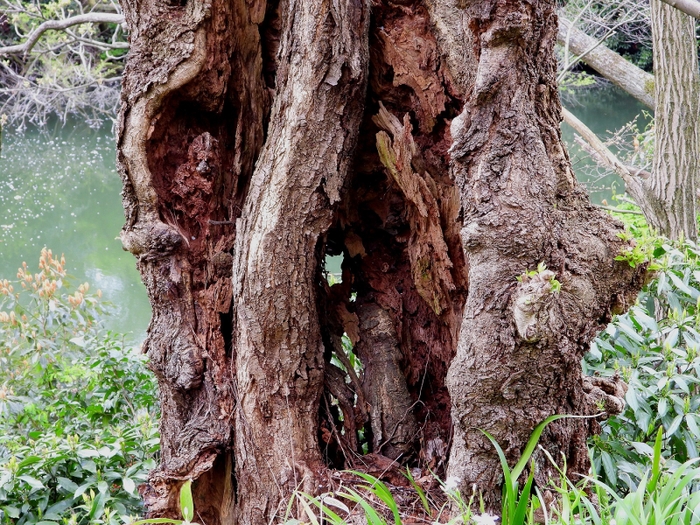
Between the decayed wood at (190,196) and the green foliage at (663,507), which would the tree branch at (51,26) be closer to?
the decayed wood at (190,196)

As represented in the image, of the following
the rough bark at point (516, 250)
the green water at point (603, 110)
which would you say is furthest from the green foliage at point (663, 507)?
the green water at point (603, 110)

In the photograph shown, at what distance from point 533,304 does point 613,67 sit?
407 centimetres

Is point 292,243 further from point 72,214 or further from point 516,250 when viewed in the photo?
point 72,214

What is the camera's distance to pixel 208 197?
2037 millimetres

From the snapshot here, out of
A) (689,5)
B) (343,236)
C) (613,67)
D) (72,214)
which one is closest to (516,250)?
(343,236)

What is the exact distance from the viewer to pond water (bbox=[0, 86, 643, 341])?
8977mm

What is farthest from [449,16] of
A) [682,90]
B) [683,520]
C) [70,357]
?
[70,357]

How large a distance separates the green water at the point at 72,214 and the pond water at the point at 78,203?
0.01 metres

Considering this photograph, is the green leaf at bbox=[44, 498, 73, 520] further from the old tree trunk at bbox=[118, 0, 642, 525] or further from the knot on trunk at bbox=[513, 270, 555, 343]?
the knot on trunk at bbox=[513, 270, 555, 343]

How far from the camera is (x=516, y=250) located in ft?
4.89

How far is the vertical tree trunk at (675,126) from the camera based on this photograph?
3744mm

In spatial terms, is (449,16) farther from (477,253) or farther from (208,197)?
(208,197)

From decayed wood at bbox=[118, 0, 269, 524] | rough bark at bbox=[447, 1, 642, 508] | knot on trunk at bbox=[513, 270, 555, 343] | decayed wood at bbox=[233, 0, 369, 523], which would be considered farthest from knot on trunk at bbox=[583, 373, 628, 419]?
decayed wood at bbox=[118, 0, 269, 524]

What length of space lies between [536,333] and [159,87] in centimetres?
129
